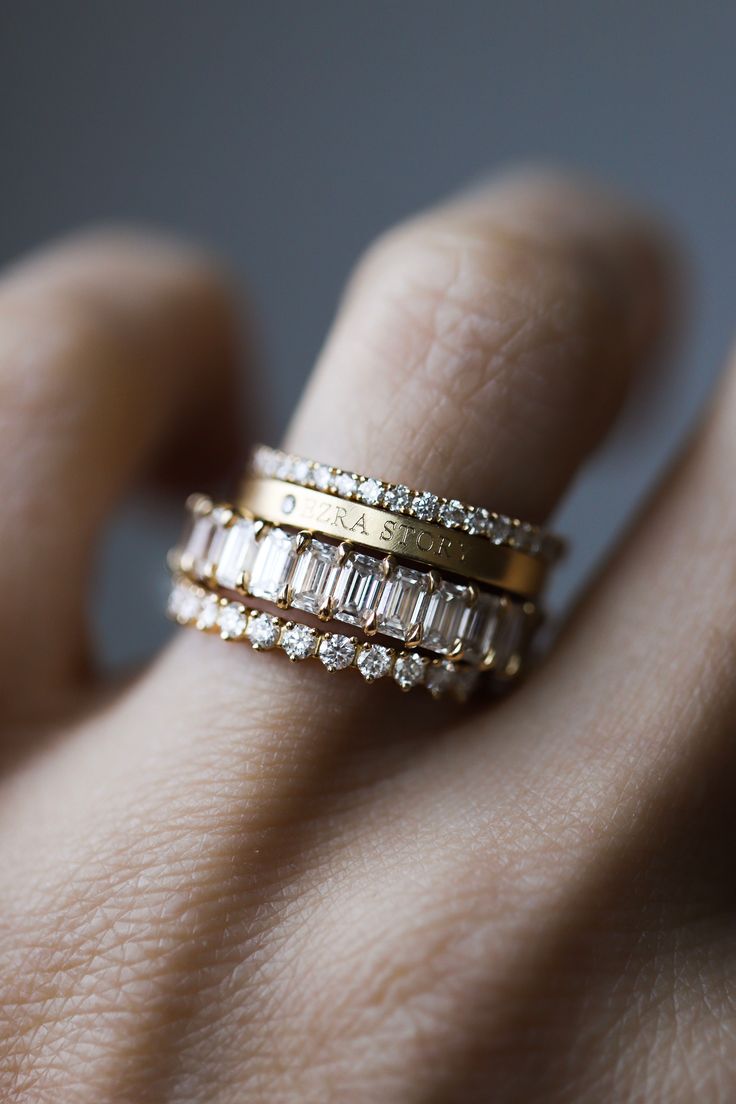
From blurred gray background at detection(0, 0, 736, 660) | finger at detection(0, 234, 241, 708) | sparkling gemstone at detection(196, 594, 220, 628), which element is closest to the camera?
sparkling gemstone at detection(196, 594, 220, 628)

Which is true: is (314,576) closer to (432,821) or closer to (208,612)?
(208,612)

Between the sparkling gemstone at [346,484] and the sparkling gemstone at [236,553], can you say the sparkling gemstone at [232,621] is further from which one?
the sparkling gemstone at [346,484]

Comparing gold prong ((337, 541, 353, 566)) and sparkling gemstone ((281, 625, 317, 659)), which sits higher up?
gold prong ((337, 541, 353, 566))

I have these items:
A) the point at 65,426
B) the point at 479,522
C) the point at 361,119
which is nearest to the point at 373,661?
the point at 479,522

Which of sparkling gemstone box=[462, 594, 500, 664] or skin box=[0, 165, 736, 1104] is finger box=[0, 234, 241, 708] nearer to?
skin box=[0, 165, 736, 1104]

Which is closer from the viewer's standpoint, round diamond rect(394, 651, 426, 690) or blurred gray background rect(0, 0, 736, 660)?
round diamond rect(394, 651, 426, 690)

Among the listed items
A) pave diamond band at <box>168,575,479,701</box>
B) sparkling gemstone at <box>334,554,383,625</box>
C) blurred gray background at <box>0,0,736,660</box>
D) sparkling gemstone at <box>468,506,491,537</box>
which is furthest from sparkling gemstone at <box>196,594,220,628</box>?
blurred gray background at <box>0,0,736,660</box>

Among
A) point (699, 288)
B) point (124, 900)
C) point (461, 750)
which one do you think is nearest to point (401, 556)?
point (461, 750)
